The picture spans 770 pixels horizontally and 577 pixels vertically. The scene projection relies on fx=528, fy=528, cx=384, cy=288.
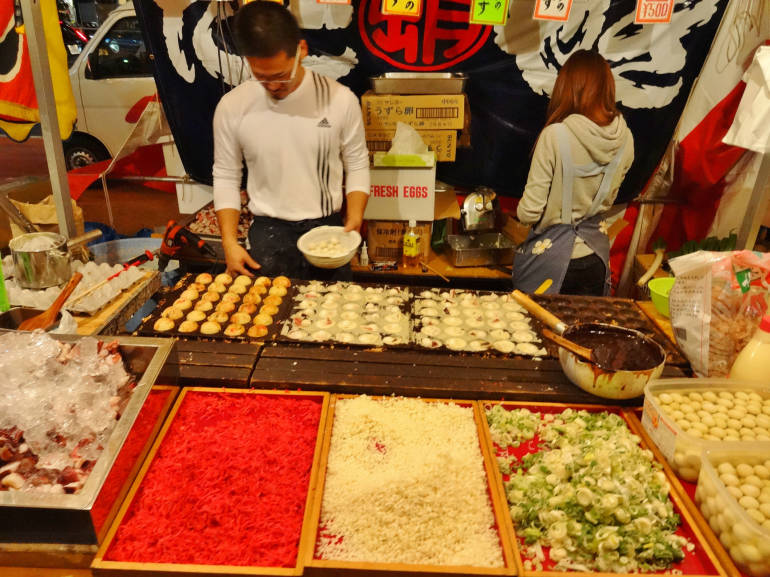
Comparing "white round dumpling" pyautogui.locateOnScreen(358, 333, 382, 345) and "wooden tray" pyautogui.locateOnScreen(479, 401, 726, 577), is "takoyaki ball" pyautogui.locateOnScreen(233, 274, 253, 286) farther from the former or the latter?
"wooden tray" pyautogui.locateOnScreen(479, 401, 726, 577)

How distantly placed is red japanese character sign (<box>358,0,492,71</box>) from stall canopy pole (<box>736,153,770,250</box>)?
207cm

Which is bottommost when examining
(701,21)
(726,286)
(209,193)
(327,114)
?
(209,193)

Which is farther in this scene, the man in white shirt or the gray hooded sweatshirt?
the man in white shirt

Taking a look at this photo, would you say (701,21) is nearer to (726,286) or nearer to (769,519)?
(726,286)

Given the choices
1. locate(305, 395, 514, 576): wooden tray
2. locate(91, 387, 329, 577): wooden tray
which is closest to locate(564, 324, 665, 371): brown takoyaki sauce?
locate(305, 395, 514, 576): wooden tray

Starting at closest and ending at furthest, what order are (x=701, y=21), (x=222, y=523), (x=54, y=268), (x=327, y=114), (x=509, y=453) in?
(x=222, y=523) < (x=509, y=453) < (x=54, y=268) < (x=327, y=114) < (x=701, y=21)

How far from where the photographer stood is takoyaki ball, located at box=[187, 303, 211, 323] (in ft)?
7.36

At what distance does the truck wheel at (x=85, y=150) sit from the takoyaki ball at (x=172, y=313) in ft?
21.1

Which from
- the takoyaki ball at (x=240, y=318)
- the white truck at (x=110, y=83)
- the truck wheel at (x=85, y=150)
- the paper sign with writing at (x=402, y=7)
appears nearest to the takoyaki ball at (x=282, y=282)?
the takoyaki ball at (x=240, y=318)

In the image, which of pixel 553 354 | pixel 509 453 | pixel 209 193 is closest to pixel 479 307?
pixel 553 354

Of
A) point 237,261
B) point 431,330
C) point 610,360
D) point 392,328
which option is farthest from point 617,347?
point 237,261

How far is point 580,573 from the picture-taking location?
4.25ft

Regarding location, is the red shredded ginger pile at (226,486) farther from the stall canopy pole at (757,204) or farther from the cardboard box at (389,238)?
the stall canopy pole at (757,204)

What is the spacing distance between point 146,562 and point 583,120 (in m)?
2.88
